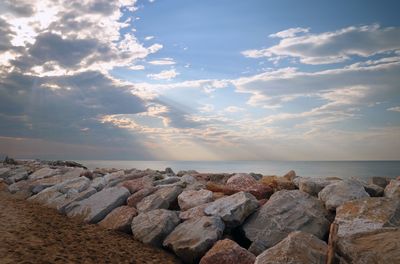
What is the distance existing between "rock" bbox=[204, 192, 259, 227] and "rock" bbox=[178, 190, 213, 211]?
2.06 feet

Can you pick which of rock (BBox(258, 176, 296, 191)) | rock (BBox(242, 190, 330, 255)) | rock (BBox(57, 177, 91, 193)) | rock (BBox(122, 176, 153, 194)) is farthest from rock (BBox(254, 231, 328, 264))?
rock (BBox(57, 177, 91, 193))

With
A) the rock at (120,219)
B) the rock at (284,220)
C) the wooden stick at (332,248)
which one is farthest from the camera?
the rock at (120,219)

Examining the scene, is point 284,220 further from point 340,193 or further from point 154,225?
point 154,225

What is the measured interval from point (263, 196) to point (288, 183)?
1.00 meters

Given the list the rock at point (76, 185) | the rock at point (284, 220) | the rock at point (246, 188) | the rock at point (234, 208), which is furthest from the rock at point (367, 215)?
the rock at point (76, 185)

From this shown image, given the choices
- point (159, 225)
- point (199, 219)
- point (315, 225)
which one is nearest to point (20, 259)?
point (159, 225)

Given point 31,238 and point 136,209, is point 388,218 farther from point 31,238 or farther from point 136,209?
point 31,238

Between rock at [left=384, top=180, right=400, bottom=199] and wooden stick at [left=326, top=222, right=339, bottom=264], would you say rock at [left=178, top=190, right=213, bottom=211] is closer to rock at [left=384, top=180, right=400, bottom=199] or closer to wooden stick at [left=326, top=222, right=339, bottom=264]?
wooden stick at [left=326, top=222, right=339, bottom=264]

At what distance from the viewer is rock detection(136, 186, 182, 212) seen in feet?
26.8

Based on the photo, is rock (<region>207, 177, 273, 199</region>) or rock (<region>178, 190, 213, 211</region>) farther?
rock (<region>207, 177, 273, 199</region>)

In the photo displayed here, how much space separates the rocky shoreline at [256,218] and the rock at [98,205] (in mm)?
24

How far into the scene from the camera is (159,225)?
7.15 metres

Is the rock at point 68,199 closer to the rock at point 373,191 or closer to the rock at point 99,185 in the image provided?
the rock at point 99,185

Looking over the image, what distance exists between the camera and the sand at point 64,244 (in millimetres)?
5785
